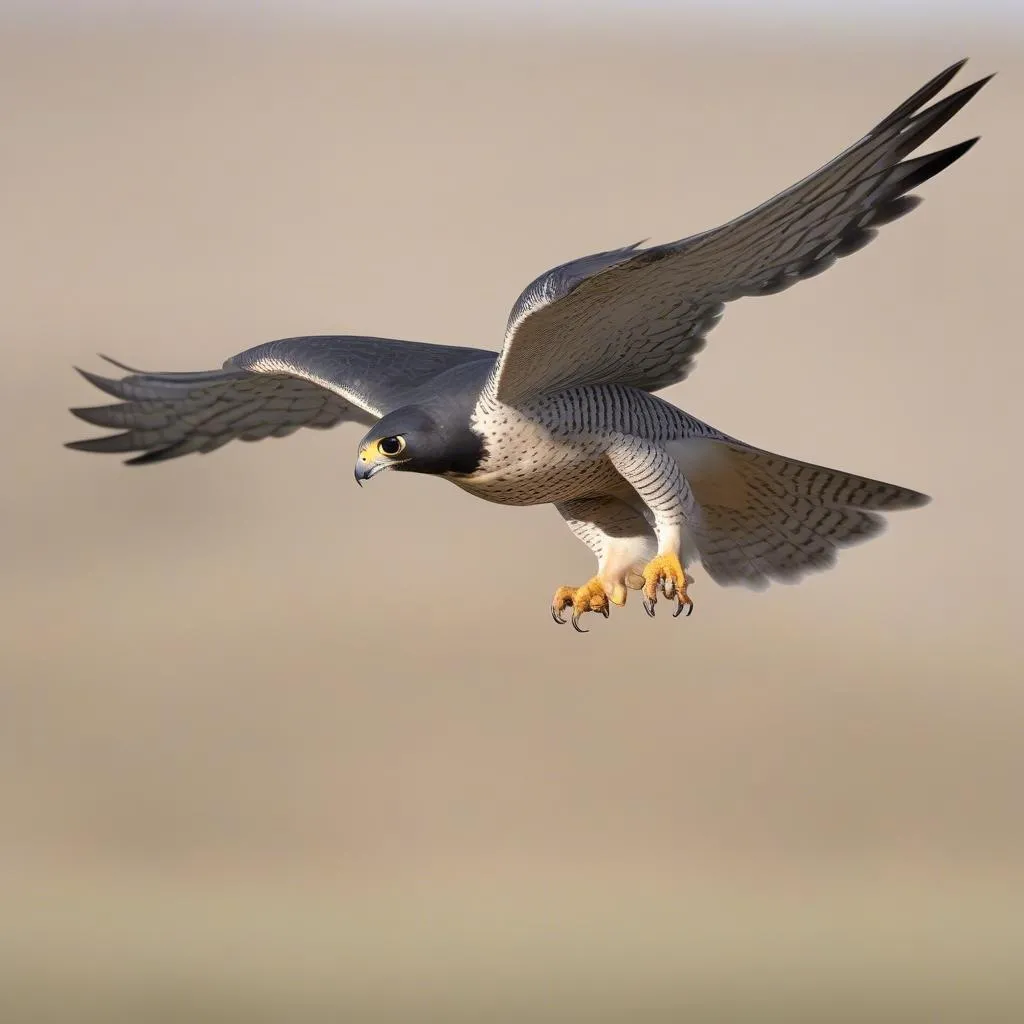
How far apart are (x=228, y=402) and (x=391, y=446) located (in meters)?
1.77

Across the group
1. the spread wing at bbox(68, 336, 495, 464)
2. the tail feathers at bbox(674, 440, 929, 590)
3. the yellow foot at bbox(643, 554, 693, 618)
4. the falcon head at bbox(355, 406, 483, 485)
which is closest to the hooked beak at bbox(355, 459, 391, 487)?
the falcon head at bbox(355, 406, 483, 485)

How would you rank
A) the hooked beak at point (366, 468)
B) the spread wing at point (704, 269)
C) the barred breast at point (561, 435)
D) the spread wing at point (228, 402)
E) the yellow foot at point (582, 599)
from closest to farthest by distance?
the spread wing at point (704, 269) → the hooked beak at point (366, 468) → the barred breast at point (561, 435) → the yellow foot at point (582, 599) → the spread wing at point (228, 402)

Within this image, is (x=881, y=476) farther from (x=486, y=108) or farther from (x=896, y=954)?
(x=486, y=108)

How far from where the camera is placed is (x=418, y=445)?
4863 mm

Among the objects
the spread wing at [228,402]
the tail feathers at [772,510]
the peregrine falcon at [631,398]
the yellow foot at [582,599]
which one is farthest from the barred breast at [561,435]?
the spread wing at [228,402]

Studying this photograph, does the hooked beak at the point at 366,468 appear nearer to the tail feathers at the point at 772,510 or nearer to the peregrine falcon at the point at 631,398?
the peregrine falcon at the point at 631,398

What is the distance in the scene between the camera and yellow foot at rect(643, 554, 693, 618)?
502 cm

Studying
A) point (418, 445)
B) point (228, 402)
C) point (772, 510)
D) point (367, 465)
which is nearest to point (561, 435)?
point (418, 445)

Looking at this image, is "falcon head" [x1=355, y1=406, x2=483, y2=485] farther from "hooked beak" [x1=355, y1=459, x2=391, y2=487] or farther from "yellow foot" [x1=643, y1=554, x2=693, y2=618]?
"yellow foot" [x1=643, y1=554, x2=693, y2=618]

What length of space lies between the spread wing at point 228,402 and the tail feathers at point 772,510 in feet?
2.94

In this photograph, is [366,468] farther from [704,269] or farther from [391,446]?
[704,269]

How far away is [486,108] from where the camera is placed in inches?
1073

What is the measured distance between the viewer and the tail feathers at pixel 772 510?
5512 mm

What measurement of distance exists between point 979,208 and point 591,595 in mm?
17706
